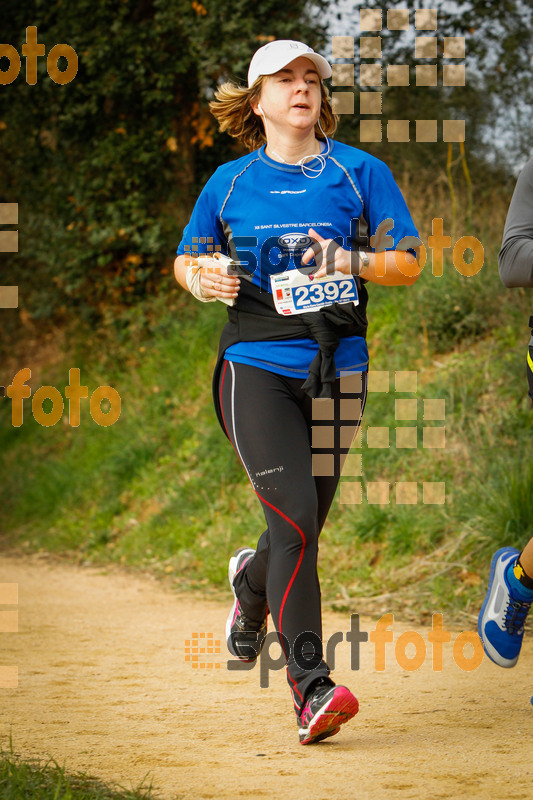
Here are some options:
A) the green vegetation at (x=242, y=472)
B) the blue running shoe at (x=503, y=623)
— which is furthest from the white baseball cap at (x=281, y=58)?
the green vegetation at (x=242, y=472)

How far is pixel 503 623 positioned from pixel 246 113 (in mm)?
2250

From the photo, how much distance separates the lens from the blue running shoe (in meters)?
3.64

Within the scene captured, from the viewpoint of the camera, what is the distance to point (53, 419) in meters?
11.9

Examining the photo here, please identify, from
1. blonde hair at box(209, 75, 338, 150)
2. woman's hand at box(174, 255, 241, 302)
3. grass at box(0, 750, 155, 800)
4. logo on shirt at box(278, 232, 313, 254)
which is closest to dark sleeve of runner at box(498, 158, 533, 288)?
logo on shirt at box(278, 232, 313, 254)

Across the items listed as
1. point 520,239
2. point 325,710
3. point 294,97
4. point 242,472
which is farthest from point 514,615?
point 242,472

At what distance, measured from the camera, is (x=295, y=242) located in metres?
3.31

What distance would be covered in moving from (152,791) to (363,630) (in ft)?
9.03

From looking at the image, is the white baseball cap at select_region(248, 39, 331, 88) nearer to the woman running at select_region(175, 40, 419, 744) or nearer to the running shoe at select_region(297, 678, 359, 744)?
the woman running at select_region(175, 40, 419, 744)

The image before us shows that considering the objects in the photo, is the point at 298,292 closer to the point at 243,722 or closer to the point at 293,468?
the point at 293,468

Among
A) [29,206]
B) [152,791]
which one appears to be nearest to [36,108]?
[29,206]

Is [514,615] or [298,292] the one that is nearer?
[298,292]

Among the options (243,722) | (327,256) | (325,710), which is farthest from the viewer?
(243,722)

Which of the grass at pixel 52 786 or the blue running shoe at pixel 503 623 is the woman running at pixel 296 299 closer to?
the grass at pixel 52 786

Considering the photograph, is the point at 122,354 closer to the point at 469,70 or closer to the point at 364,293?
the point at 469,70
